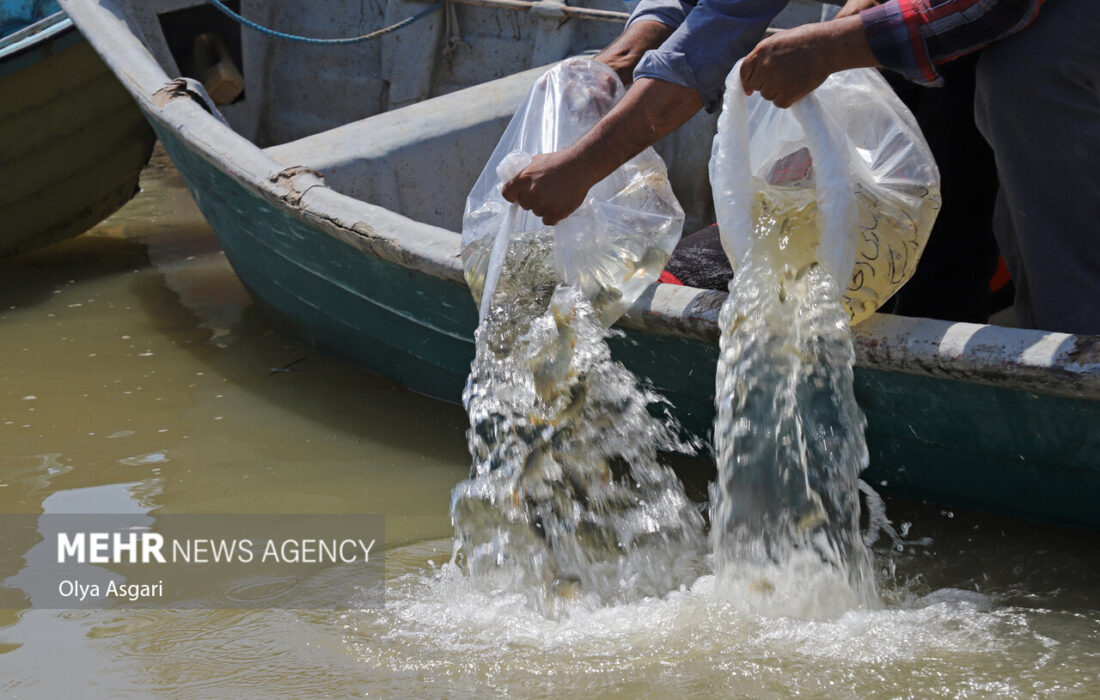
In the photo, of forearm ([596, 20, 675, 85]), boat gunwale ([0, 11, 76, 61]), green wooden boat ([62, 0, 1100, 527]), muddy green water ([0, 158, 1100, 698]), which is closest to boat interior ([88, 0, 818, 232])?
green wooden boat ([62, 0, 1100, 527])

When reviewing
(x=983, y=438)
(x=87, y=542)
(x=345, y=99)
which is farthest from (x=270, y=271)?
(x=983, y=438)

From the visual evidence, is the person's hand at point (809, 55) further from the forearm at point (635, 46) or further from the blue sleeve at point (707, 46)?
the forearm at point (635, 46)

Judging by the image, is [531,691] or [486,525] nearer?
[531,691]

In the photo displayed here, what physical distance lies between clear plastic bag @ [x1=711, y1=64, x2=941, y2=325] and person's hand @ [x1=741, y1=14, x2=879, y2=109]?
69 millimetres

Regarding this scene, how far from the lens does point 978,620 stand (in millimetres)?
A: 2043

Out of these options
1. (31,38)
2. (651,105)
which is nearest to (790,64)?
(651,105)

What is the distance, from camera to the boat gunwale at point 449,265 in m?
1.93

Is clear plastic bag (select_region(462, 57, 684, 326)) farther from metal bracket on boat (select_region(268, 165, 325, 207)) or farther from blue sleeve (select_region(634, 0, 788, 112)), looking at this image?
metal bracket on boat (select_region(268, 165, 325, 207))

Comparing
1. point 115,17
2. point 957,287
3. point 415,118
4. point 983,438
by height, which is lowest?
point 983,438

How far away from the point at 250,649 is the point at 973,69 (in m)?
1.86

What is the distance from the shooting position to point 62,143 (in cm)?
464

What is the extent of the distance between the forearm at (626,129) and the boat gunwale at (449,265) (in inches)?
12.3

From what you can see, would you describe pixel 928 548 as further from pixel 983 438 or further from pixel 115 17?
pixel 115 17

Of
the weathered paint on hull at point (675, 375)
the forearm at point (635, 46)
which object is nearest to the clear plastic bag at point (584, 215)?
the forearm at point (635, 46)
